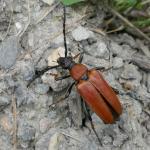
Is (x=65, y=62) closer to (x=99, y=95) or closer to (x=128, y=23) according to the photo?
(x=99, y=95)

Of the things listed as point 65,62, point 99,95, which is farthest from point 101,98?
point 65,62

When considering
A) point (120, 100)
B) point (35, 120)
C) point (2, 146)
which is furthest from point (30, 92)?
point (120, 100)

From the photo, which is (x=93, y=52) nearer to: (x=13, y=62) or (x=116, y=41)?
(x=116, y=41)

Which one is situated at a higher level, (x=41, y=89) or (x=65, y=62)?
(x=65, y=62)

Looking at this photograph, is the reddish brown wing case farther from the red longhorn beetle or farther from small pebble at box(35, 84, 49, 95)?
small pebble at box(35, 84, 49, 95)

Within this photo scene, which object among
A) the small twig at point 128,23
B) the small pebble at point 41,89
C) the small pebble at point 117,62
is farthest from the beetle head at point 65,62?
the small twig at point 128,23

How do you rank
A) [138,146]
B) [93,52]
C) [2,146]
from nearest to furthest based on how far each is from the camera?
1. [2,146]
2. [138,146]
3. [93,52]

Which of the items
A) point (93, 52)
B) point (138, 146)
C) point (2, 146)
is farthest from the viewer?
point (93, 52)

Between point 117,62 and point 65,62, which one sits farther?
point 117,62

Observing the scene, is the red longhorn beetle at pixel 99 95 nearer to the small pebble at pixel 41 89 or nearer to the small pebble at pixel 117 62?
the small pebble at pixel 41 89
